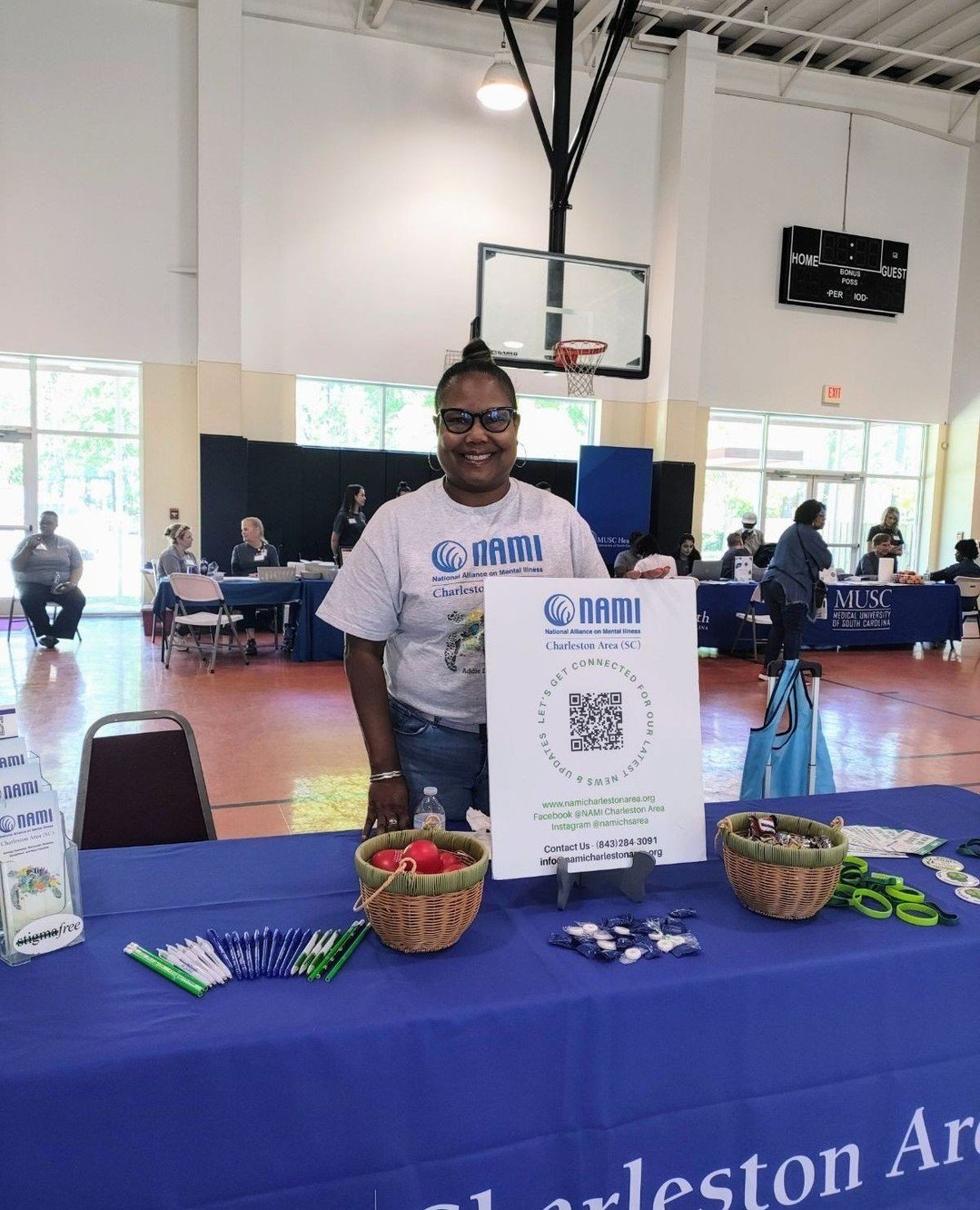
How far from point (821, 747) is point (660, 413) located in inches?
341

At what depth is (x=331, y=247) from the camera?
9781 mm

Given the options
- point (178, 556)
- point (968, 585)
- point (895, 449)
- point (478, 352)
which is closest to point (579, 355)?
point (178, 556)

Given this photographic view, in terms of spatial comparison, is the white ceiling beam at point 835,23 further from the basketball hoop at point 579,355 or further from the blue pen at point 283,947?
the blue pen at point 283,947

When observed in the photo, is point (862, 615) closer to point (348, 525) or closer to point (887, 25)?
point (348, 525)

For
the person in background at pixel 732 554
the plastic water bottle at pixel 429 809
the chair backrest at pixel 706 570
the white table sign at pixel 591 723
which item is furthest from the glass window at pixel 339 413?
the white table sign at pixel 591 723

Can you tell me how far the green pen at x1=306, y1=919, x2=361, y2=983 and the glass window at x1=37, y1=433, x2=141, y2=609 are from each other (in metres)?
9.61

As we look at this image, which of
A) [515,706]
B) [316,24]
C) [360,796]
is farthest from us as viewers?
[316,24]

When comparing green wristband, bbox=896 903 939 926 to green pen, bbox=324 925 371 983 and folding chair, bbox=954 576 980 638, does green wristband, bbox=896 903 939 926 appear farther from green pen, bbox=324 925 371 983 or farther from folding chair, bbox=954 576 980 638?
folding chair, bbox=954 576 980 638

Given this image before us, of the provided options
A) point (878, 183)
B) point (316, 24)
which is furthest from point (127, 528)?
point (878, 183)

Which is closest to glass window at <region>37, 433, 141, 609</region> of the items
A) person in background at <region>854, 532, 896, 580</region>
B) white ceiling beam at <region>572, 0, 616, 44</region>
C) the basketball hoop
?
the basketball hoop

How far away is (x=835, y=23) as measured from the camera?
10.0 meters

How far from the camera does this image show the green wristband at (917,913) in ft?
4.17

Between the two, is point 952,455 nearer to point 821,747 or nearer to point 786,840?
point 821,747

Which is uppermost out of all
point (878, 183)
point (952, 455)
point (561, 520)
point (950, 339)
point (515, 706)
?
point (878, 183)
